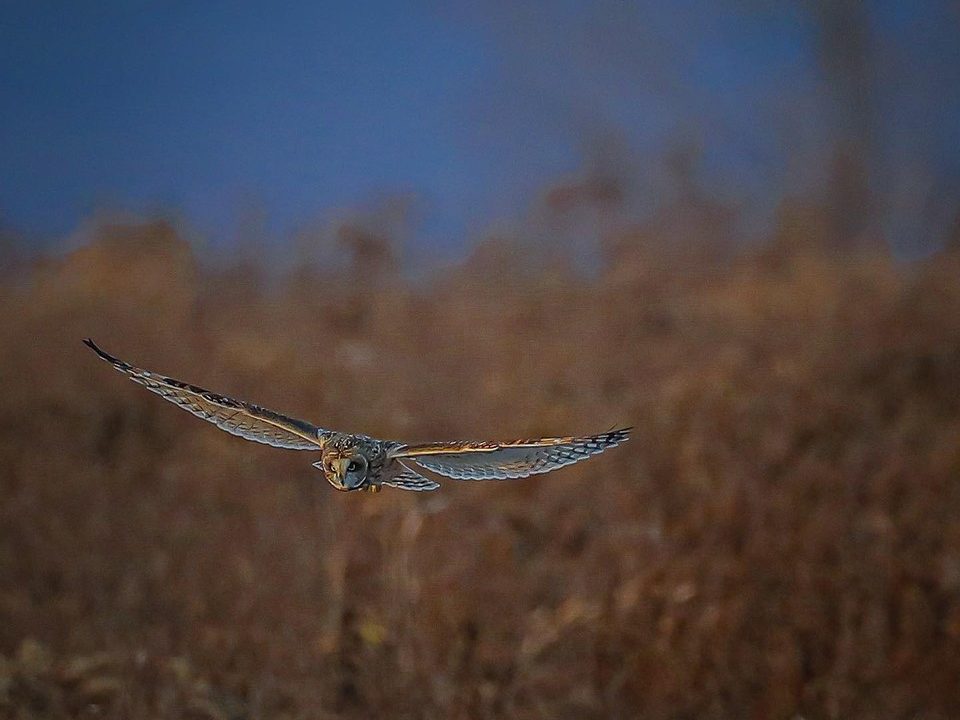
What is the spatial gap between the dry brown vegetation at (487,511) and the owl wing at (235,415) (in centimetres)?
254

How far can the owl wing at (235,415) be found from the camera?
4.35 ft

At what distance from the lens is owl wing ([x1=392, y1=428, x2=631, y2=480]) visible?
4.05 ft

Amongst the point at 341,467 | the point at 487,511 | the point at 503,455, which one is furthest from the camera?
the point at 487,511

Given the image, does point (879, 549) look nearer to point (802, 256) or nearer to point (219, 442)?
point (219, 442)

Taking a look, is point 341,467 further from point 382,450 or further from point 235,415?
point 235,415

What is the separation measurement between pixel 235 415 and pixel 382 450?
0.83ft

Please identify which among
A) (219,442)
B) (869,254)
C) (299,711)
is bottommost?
(299,711)

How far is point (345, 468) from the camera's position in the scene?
1275 millimetres

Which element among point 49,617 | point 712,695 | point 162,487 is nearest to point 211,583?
point 49,617

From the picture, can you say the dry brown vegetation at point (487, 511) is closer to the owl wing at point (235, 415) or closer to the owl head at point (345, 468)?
the owl wing at point (235, 415)

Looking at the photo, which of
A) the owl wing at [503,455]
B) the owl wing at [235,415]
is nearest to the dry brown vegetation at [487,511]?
the owl wing at [235,415]

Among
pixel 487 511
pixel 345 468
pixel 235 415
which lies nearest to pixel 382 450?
pixel 345 468

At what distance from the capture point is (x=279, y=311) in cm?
830

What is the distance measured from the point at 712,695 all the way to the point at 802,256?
5.70 m
